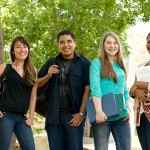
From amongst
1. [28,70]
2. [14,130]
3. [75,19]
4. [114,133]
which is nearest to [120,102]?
[114,133]

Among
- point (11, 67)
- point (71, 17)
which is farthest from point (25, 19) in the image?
point (11, 67)

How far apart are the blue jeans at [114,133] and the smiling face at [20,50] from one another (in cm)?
131

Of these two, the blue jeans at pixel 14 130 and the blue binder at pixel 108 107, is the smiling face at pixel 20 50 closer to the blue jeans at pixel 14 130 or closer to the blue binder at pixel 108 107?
the blue jeans at pixel 14 130

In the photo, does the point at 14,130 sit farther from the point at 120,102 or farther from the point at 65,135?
the point at 120,102

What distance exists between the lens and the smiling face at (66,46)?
5.50 metres

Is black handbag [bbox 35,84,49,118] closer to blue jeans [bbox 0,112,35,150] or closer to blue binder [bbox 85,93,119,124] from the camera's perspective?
blue jeans [bbox 0,112,35,150]

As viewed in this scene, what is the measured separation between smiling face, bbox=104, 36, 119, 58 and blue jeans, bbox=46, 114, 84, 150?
95cm

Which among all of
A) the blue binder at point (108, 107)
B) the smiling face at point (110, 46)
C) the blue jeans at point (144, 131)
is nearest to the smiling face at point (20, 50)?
the smiling face at point (110, 46)

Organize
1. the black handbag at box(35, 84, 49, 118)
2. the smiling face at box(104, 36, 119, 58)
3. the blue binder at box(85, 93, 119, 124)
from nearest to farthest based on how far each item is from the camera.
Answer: the blue binder at box(85, 93, 119, 124), the smiling face at box(104, 36, 119, 58), the black handbag at box(35, 84, 49, 118)

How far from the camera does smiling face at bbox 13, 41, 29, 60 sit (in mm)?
5512

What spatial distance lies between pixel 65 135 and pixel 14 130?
0.66 m

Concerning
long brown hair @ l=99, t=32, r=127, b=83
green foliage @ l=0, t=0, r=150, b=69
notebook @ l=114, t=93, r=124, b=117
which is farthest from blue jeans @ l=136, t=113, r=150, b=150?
green foliage @ l=0, t=0, r=150, b=69

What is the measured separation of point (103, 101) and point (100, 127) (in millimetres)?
323

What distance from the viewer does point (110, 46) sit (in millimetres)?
5227
